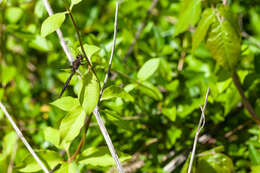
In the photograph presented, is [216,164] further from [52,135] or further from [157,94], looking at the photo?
[52,135]

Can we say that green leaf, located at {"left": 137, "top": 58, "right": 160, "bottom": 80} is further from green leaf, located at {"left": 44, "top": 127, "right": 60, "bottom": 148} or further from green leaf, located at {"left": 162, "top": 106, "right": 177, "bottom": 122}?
green leaf, located at {"left": 44, "top": 127, "right": 60, "bottom": 148}

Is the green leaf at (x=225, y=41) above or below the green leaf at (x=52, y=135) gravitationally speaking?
above

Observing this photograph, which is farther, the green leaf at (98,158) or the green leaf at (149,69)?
the green leaf at (149,69)

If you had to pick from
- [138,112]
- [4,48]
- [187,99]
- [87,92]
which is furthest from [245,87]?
[4,48]

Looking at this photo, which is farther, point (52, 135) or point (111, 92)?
point (52, 135)

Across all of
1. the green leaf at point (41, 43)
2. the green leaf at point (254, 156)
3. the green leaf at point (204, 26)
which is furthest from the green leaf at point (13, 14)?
the green leaf at point (254, 156)

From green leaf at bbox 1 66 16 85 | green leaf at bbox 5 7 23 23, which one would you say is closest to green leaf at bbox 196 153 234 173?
green leaf at bbox 1 66 16 85

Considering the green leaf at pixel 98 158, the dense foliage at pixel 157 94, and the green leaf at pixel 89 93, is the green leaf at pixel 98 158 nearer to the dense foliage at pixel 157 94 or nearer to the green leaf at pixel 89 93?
the dense foliage at pixel 157 94

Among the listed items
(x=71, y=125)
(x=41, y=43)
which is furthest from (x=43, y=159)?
(x=41, y=43)
